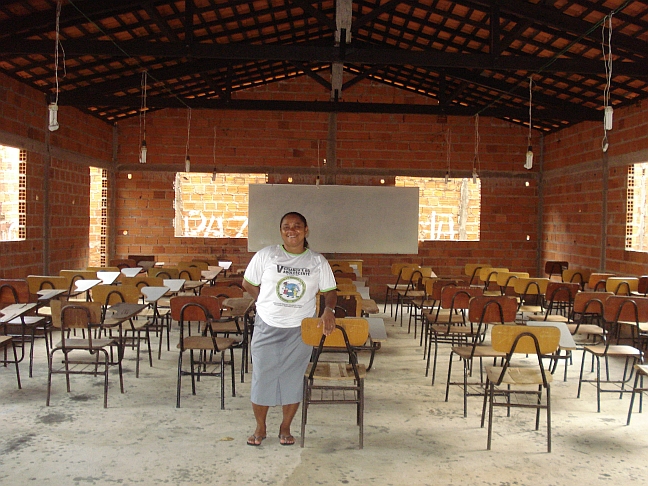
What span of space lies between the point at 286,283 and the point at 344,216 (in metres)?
9.49

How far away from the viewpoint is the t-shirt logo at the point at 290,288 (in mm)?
4012

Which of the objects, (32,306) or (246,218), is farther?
(246,218)

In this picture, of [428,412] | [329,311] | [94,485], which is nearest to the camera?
[94,485]

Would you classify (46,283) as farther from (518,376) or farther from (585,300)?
(585,300)

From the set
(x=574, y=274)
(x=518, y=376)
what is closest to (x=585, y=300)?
(x=518, y=376)

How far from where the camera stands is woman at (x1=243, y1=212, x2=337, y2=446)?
403cm

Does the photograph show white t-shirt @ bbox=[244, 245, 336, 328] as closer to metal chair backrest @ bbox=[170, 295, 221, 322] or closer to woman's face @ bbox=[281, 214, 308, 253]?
woman's face @ bbox=[281, 214, 308, 253]

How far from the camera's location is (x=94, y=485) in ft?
11.9

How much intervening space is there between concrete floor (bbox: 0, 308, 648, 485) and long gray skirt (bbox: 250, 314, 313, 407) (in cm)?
38

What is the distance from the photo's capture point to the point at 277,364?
4.10 m

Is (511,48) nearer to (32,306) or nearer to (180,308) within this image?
(180,308)

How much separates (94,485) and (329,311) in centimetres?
166

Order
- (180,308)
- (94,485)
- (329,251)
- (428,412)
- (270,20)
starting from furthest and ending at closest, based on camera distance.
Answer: (329,251)
(270,20)
(180,308)
(428,412)
(94,485)

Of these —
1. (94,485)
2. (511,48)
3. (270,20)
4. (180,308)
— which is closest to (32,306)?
(180,308)
